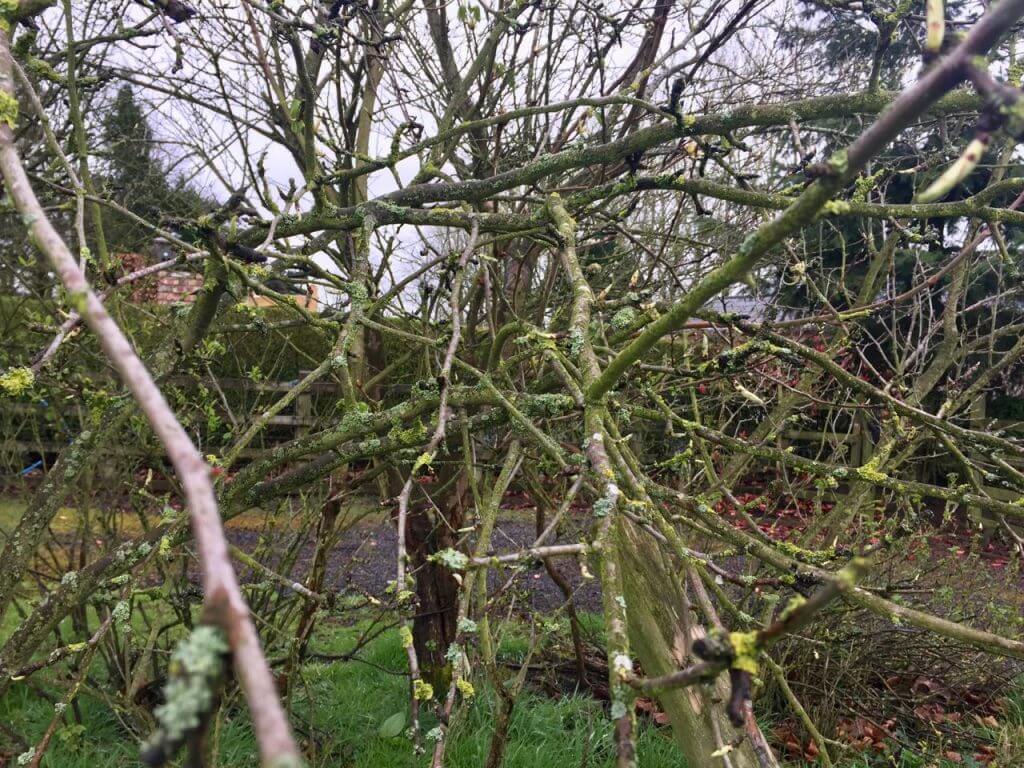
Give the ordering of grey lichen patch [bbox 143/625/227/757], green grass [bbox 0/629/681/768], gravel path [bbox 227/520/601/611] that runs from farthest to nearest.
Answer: gravel path [bbox 227/520/601/611] → green grass [bbox 0/629/681/768] → grey lichen patch [bbox 143/625/227/757]

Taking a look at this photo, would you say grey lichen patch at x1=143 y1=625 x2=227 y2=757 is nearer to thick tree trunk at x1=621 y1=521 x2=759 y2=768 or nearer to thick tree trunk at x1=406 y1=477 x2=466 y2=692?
thick tree trunk at x1=621 y1=521 x2=759 y2=768

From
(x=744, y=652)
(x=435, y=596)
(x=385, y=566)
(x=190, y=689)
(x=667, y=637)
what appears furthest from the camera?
(x=385, y=566)

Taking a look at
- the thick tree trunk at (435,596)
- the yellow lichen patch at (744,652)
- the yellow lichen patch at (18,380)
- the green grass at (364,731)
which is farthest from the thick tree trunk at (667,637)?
the thick tree trunk at (435,596)

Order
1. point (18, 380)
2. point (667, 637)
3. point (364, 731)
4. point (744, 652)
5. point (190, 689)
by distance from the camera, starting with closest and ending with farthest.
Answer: point (190, 689) → point (744, 652) → point (18, 380) → point (667, 637) → point (364, 731)

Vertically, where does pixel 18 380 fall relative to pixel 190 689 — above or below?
above

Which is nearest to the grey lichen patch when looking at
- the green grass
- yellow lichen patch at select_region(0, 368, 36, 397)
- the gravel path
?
yellow lichen patch at select_region(0, 368, 36, 397)

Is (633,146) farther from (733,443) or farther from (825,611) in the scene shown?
(825,611)

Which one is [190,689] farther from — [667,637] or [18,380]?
[667,637]

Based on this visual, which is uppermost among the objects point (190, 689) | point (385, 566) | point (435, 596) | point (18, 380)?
point (18, 380)

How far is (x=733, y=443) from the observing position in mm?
2494

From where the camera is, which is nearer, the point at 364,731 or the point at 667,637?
the point at 667,637

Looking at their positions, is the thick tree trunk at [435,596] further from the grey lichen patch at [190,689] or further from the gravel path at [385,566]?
the grey lichen patch at [190,689]

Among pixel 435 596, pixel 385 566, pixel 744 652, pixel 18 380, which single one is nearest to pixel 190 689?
→ pixel 744 652

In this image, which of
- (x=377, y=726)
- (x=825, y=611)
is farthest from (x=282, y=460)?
(x=825, y=611)
